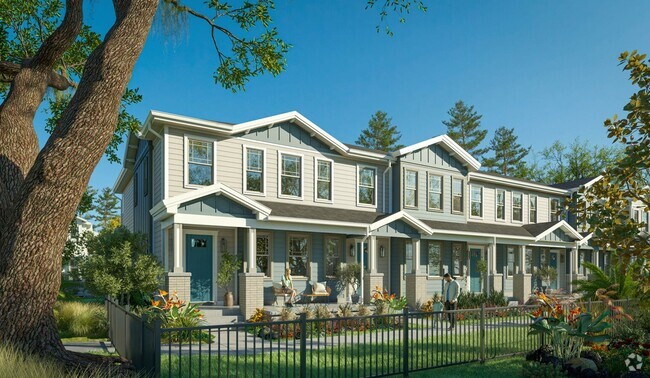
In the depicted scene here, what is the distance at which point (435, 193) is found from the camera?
2466cm

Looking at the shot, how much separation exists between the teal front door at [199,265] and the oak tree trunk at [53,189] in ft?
29.3

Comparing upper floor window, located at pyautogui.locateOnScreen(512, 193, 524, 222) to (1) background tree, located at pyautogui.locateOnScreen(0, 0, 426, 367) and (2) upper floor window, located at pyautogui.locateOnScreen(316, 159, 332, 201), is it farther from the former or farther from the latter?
(1) background tree, located at pyautogui.locateOnScreen(0, 0, 426, 367)

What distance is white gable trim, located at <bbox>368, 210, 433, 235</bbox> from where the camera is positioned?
2042 centimetres

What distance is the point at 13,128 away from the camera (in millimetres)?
9609

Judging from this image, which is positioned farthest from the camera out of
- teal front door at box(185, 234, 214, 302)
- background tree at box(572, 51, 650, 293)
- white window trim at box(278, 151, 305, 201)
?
white window trim at box(278, 151, 305, 201)

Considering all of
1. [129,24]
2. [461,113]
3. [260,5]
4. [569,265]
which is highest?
[461,113]

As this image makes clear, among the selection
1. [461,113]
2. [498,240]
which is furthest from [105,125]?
[461,113]

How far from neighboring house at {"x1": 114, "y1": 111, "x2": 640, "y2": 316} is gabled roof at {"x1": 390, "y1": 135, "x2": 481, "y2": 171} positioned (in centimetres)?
6

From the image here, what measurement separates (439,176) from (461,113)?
37.9 metres

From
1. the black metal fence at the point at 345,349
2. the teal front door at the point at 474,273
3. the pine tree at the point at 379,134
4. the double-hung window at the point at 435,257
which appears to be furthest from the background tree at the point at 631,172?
the pine tree at the point at 379,134

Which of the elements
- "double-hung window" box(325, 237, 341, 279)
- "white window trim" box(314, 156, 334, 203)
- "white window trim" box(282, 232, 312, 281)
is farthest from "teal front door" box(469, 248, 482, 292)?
"white window trim" box(282, 232, 312, 281)

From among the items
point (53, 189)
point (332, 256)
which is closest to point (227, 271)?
point (332, 256)

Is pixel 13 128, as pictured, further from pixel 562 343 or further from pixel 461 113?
pixel 461 113

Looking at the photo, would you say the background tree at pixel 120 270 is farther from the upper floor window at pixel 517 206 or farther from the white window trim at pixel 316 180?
the upper floor window at pixel 517 206
